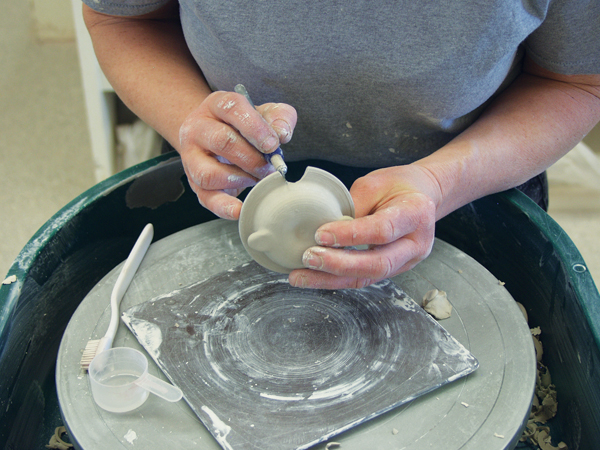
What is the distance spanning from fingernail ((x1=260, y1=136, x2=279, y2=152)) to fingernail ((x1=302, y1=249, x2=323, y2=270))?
0.17 meters

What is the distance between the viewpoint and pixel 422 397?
0.72m

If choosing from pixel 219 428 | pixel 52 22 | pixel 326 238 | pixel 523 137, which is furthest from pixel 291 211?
pixel 52 22

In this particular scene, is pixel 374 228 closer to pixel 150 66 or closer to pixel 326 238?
pixel 326 238

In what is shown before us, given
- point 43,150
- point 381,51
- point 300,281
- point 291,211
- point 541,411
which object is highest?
point 381,51

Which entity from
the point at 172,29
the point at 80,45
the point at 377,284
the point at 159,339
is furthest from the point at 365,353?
the point at 80,45

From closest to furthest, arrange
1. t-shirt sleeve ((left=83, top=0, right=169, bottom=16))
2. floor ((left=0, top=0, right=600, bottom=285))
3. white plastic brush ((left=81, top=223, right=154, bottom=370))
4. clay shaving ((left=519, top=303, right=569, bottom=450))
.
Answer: white plastic brush ((left=81, top=223, right=154, bottom=370)) → clay shaving ((left=519, top=303, right=569, bottom=450)) → t-shirt sleeve ((left=83, top=0, right=169, bottom=16)) → floor ((left=0, top=0, right=600, bottom=285))

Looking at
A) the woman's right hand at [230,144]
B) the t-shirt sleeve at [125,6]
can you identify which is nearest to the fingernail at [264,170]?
the woman's right hand at [230,144]

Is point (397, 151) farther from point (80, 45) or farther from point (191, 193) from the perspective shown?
point (80, 45)

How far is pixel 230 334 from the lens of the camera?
2.63ft

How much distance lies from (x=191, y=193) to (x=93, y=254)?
0.25 metres

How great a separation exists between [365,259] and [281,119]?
0.84 feet

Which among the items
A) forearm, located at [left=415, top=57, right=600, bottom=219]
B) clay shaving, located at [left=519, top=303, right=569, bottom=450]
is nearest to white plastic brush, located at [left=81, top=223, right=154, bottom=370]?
forearm, located at [left=415, top=57, right=600, bottom=219]

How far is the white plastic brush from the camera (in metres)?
0.76

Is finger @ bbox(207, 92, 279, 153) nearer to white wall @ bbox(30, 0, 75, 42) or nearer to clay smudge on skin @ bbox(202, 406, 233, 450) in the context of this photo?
clay smudge on skin @ bbox(202, 406, 233, 450)
